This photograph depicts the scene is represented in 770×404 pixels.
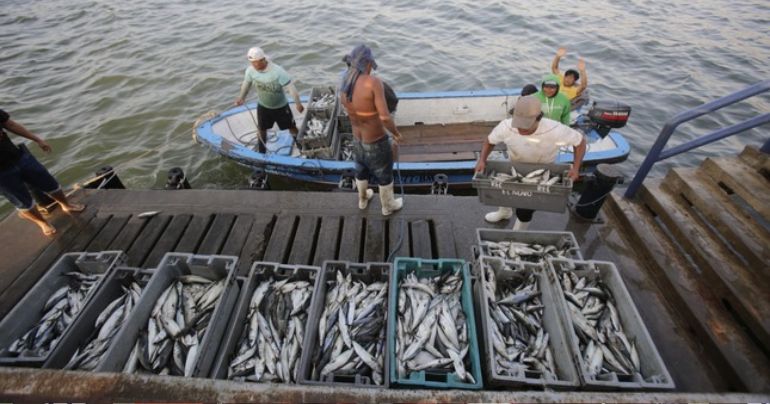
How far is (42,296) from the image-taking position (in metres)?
3.35

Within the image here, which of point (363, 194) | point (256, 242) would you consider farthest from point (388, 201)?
point (256, 242)

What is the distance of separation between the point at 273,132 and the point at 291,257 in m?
5.48

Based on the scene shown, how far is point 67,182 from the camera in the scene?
852 cm

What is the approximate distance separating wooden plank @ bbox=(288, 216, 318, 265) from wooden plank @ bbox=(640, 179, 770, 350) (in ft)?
16.1

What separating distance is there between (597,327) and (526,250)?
38.0 inches

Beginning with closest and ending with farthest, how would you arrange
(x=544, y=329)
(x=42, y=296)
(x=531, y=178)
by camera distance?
(x=544, y=329), (x=42, y=296), (x=531, y=178)

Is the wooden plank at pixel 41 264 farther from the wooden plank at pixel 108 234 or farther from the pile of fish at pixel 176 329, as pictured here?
the pile of fish at pixel 176 329

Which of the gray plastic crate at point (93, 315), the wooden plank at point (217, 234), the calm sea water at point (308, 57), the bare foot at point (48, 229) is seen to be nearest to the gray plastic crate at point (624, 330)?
the gray plastic crate at point (93, 315)

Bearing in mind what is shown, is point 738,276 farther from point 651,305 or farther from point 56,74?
point 56,74

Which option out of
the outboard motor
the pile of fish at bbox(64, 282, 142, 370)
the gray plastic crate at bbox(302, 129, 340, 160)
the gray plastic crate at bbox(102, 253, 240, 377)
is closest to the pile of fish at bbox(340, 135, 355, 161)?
the gray plastic crate at bbox(302, 129, 340, 160)

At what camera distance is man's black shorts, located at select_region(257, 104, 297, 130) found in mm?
7535

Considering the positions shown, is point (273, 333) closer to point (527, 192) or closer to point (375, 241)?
point (375, 241)

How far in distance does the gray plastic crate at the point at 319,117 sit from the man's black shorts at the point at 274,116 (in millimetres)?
351

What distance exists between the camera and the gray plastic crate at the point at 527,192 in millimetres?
3869
